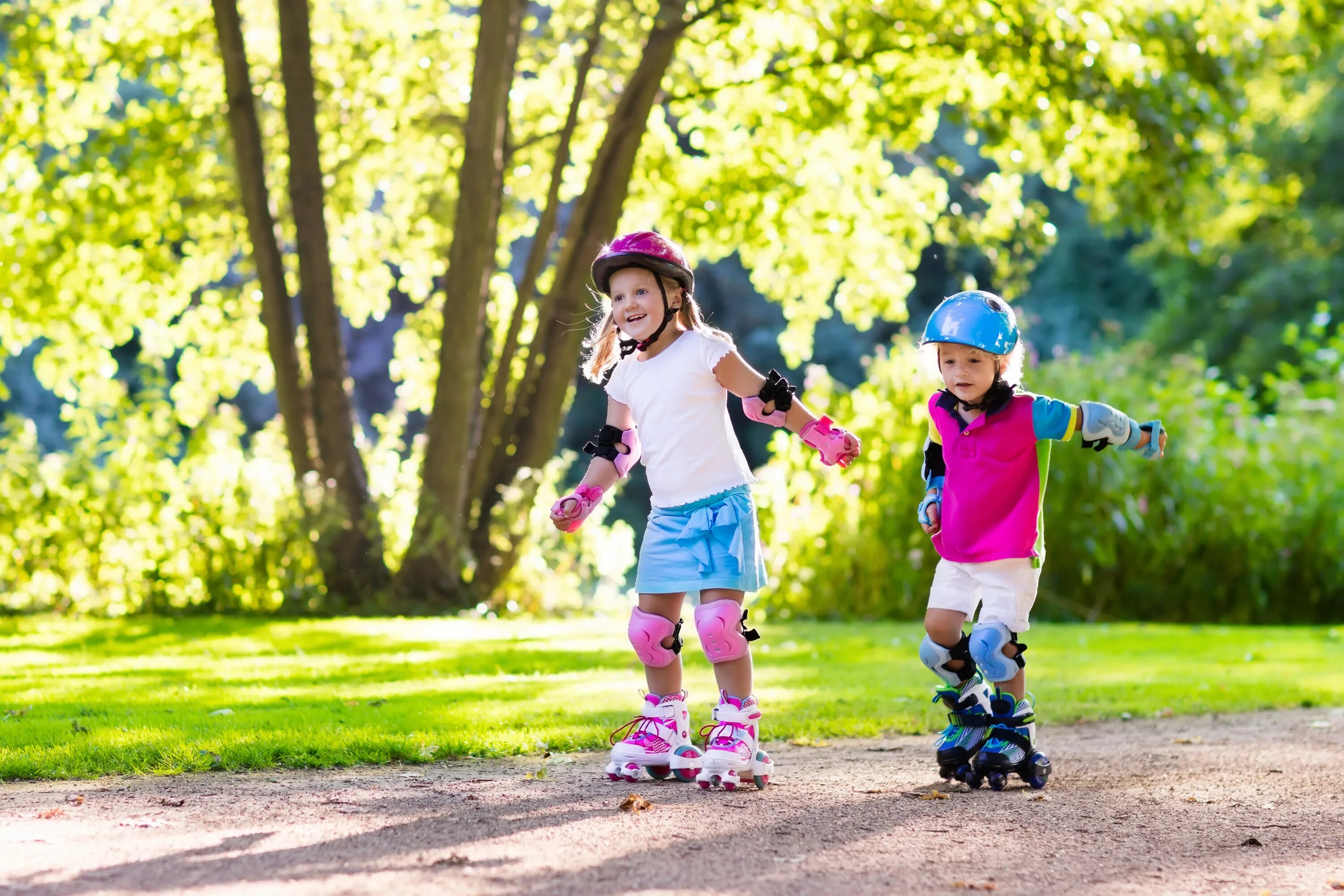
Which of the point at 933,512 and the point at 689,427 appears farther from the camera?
the point at 933,512

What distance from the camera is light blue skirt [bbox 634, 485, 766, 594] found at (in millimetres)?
4266

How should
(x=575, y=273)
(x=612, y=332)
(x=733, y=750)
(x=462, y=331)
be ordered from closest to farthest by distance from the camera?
(x=733, y=750) → (x=612, y=332) → (x=462, y=331) → (x=575, y=273)

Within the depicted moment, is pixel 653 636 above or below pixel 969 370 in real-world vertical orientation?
below

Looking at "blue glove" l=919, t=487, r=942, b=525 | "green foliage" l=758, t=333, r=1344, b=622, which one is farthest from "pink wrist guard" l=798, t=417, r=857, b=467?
"green foliage" l=758, t=333, r=1344, b=622

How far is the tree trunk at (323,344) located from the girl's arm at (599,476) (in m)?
5.81

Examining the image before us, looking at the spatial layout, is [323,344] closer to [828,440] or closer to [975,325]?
[828,440]

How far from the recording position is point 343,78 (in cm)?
1235

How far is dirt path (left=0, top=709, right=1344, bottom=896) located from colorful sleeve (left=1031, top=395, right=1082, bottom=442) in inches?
42.7

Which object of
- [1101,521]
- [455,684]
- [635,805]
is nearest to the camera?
[635,805]

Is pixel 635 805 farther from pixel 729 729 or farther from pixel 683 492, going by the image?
pixel 683 492

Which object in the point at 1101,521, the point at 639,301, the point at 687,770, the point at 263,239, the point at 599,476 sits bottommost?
the point at 687,770

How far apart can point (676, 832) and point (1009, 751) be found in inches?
52.3

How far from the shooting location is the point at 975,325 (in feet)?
14.2

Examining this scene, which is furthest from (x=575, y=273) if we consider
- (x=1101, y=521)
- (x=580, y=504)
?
(x=580, y=504)
